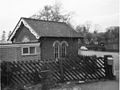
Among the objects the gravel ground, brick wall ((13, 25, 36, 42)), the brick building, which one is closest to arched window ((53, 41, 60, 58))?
the brick building

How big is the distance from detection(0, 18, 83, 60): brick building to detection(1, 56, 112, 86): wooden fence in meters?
7.34

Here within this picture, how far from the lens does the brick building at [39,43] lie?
48.2 ft

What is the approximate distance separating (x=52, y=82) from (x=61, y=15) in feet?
112

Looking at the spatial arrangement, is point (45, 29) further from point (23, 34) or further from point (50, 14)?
point (50, 14)

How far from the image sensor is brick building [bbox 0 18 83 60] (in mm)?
14680

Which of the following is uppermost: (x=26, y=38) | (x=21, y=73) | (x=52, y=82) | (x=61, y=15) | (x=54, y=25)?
(x=61, y=15)

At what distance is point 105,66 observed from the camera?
8.82 meters

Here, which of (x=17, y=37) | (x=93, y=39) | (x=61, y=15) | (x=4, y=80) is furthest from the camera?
(x=93, y=39)

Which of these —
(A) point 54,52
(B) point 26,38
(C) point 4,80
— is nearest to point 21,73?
(C) point 4,80

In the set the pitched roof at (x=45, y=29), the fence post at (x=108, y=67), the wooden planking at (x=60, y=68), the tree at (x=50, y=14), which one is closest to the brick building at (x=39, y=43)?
the pitched roof at (x=45, y=29)

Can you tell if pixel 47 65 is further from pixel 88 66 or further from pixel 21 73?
pixel 88 66

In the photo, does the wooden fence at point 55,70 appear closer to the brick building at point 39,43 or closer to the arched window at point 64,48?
the brick building at point 39,43

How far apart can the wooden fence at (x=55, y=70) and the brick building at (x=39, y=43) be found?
24.1 ft

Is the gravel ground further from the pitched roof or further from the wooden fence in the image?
the pitched roof
